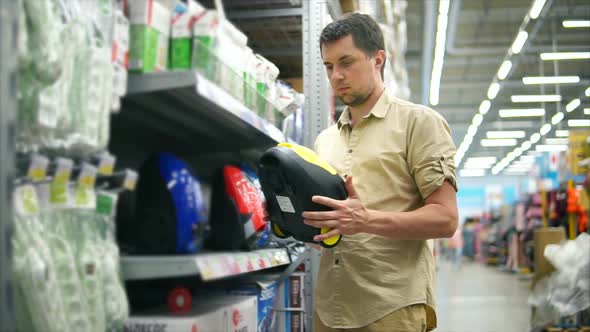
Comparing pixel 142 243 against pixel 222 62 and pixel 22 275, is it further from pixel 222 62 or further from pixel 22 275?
pixel 222 62

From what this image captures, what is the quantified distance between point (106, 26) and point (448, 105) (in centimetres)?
1845

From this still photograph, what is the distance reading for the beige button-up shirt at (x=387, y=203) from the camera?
170cm

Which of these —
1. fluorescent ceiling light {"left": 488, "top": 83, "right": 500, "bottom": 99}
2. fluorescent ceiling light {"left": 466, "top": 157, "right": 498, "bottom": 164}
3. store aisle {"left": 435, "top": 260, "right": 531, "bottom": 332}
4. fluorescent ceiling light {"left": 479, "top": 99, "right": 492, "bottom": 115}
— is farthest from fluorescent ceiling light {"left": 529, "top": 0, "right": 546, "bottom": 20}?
fluorescent ceiling light {"left": 466, "top": 157, "right": 498, "bottom": 164}

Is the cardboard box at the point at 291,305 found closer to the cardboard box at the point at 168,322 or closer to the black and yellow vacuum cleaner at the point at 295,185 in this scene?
the black and yellow vacuum cleaner at the point at 295,185

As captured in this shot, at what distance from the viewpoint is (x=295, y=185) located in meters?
1.50

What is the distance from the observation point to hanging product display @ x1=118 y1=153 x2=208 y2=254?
117 centimetres

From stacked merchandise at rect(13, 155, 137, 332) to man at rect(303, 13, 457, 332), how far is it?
79cm

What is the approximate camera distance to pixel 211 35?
4.13ft

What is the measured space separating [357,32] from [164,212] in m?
0.89

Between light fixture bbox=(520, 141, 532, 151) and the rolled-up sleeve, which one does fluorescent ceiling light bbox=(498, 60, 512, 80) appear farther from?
the rolled-up sleeve

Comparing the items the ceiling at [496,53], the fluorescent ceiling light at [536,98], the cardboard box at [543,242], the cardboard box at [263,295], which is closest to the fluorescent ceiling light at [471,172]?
the ceiling at [496,53]

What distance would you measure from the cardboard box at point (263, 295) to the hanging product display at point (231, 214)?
0.33m

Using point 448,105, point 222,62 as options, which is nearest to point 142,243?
point 222,62

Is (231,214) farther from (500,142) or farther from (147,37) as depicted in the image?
(500,142)
